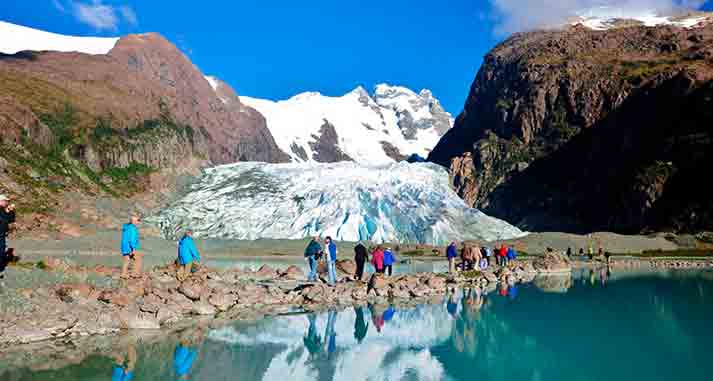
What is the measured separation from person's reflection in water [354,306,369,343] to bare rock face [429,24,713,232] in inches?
2819

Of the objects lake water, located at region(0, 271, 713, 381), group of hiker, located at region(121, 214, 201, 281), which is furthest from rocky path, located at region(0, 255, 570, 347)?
lake water, located at region(0, 271, 713, 381)

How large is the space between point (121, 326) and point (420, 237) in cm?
→ 5063

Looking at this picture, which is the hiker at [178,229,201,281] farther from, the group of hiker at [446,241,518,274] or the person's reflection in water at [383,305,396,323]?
the group of hiker at [446,241,518,274]

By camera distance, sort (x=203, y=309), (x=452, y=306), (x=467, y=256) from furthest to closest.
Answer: (x=467, y=256)
(x=452, y=306)
(x=203, y=309)

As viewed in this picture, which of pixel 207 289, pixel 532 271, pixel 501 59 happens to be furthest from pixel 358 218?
pixel 501 59

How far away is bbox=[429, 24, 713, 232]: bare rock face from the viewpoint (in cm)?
9150

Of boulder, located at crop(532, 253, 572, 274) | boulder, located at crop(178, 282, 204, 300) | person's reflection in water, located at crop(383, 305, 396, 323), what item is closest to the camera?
person's reflection in water, located at crop(383, 305, 396, 323)

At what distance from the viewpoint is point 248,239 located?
65312 mm

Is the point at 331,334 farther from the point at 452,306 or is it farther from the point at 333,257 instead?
the point at 333,257

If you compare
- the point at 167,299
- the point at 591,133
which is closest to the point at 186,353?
the point at 167,299

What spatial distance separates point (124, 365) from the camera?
12.1 meters

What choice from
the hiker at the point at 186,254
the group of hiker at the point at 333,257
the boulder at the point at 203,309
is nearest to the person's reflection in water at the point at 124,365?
the boulder at the point at 203,309

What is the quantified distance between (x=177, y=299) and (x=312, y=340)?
19.4ft

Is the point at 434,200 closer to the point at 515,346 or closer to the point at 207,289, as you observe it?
the point at 207,289
